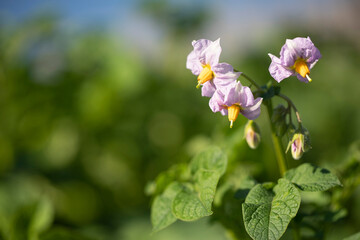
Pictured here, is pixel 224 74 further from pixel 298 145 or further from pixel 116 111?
pixel 116 111

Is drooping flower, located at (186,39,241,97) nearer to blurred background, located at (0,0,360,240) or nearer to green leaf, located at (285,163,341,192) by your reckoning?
green leaf, located at (285,163,341,192)

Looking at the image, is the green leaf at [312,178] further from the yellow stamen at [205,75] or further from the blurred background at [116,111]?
the blurred background at [116,111]

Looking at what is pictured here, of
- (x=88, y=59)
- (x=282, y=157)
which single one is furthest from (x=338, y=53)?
(x=282, y=157)

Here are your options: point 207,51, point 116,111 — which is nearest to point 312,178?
point 207,51

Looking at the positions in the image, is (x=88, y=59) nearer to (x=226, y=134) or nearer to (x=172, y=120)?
(x=172, y=120)

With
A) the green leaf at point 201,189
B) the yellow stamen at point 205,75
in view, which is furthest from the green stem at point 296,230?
the yellow stamen at point 205,75

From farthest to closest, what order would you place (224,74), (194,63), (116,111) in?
(116,111), (194,63), (224,74)

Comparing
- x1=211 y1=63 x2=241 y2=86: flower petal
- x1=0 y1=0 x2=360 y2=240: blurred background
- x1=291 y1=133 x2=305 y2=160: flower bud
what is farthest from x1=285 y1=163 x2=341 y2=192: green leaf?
x1=0 y1=0 x2=360 y2=240: blurred background

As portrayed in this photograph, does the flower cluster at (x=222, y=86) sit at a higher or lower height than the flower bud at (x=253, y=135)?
higher
